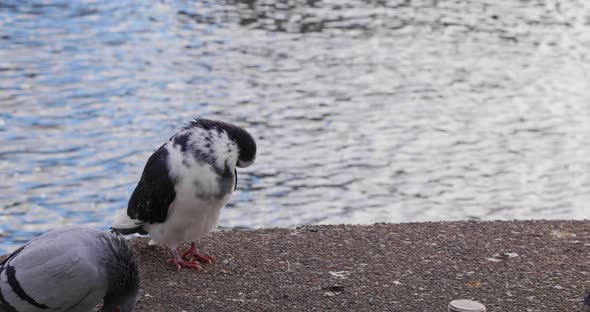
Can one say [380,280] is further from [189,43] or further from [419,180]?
[189,43]

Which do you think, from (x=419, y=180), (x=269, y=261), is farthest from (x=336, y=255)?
(x=419, y=180)

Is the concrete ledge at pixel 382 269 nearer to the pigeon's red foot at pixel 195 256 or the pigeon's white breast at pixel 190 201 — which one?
the pigeon's red foot at pixel 195 256

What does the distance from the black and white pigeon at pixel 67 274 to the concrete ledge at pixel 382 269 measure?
76cm

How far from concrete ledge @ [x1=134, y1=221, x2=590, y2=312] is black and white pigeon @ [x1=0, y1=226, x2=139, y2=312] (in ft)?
2.49

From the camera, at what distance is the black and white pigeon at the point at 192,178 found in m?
5.44

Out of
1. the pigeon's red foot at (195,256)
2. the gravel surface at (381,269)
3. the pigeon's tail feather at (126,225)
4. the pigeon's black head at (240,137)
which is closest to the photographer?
the gravel surface at (381,269)

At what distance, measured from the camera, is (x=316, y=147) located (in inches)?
421

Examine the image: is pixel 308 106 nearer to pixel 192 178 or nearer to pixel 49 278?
pixel 192 178

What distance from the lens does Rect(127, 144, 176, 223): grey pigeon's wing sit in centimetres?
552

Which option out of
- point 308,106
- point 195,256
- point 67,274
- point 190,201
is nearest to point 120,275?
point 67,274

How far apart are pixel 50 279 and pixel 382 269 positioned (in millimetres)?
2281

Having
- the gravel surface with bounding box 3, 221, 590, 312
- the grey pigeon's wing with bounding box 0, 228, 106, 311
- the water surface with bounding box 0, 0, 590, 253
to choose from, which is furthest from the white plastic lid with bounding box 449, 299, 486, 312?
the water surface with bounding box 0, 0, 590, 253

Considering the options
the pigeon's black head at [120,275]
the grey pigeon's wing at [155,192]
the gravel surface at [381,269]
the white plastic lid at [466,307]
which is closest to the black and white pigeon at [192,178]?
the grey pigeon's wing at [155,192]

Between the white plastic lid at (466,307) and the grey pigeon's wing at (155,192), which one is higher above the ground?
the grey pigeon's wing at (155,192)
